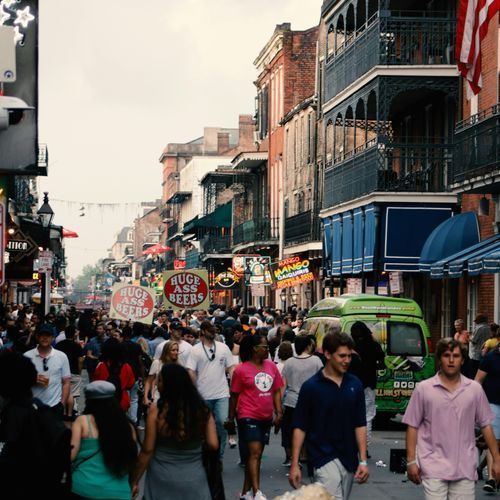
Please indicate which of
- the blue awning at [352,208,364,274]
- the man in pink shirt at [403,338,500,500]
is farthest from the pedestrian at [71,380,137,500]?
the blue awning at [352,208,364,274]

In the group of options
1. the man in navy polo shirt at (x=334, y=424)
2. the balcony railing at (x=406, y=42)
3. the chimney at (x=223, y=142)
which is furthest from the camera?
the chimney at (x=223, y=142)

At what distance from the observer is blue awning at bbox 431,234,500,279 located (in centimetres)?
2645

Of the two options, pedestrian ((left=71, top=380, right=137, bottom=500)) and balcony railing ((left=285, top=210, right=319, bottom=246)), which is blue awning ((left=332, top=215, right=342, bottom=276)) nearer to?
balcony railing ((left=285, top=210, right=319, bottom=246))

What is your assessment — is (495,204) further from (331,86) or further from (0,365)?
(0,365)

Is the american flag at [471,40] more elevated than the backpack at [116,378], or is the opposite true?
the american flag at [471,40]

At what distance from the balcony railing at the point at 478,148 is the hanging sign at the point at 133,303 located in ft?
22.0

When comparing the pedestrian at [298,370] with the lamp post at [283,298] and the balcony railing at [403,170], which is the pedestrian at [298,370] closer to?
the balcony railing at [403,170]

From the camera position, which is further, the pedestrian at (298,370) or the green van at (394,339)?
the green van at (394,339)

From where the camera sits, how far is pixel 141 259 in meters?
176

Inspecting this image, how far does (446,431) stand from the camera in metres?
9.64

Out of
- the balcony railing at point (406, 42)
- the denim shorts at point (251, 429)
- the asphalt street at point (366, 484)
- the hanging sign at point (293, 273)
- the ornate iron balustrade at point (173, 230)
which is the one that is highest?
the balcony railing at point (406, 42)

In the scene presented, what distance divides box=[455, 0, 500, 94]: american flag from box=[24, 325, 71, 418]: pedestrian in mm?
11944

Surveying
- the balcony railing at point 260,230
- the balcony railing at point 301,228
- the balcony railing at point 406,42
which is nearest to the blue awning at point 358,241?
the balcony railing at point 406,42

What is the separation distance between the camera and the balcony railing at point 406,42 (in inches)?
1318
